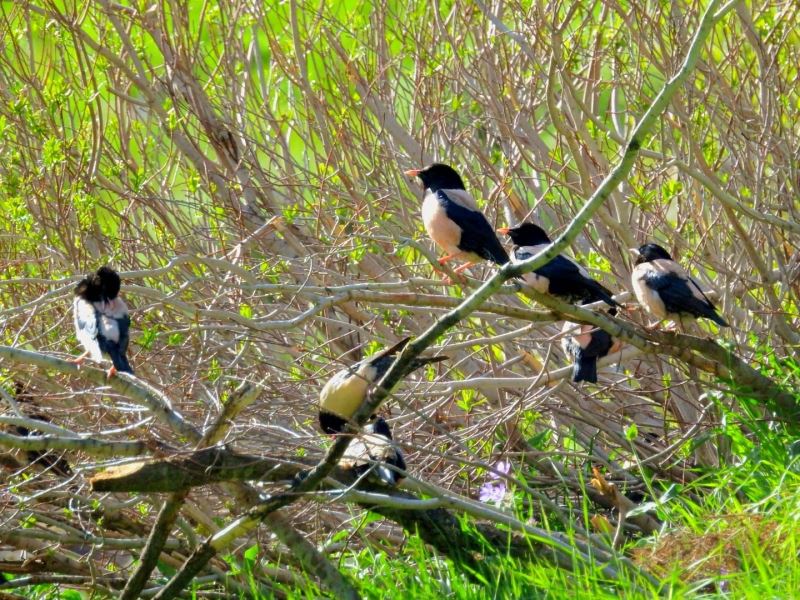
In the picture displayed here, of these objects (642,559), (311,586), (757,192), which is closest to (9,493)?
(311,586)

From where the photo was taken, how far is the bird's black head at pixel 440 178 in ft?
20.8

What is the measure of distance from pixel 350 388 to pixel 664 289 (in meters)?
1.58

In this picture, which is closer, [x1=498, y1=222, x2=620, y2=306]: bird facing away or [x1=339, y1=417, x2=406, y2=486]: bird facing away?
[x1=339, y1=417, x2=406, y2=486]: bird facing away

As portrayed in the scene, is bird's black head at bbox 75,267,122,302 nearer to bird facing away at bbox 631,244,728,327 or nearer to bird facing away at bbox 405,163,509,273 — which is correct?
bird facing away at bbox 405,163,509,273

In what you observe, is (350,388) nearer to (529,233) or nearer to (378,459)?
(378,459)

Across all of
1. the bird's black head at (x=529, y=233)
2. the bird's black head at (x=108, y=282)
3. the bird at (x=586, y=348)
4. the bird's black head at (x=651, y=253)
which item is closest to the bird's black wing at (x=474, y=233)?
the bird's black head at (x=529, y=233)

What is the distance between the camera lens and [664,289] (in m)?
5.84

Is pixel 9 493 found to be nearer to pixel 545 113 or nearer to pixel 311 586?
pixel 311 586

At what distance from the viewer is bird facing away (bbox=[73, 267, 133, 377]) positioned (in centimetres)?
550

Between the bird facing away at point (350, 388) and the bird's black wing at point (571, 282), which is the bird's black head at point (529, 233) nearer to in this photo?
the bird's black wing at point (571, 282)

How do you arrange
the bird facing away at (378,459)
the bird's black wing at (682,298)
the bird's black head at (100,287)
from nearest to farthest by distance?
the bird facing away at (378,459) < the bird's black head at (100,287) < the bird's black wing at (682,298)

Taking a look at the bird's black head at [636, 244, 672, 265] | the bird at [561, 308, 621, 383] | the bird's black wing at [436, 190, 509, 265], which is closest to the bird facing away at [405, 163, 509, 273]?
the bird's black wing at [436, 190, 509, 265]

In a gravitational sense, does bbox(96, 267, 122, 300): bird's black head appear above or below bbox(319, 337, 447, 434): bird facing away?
above

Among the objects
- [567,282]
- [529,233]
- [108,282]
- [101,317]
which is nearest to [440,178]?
[529,233]
